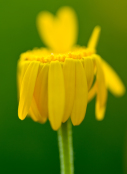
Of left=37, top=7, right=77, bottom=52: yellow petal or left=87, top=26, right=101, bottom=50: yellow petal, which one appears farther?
left=37, top=7, right=77, bottom=52: yellow petal

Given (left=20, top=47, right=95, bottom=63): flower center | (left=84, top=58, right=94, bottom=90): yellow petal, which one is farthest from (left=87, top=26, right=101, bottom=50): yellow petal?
(left=84, top=58, right=94, bottom=90): yellow petal

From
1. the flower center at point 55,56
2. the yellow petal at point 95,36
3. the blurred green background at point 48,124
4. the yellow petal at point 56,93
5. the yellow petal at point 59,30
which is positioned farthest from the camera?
the blurred green background at point 48,124

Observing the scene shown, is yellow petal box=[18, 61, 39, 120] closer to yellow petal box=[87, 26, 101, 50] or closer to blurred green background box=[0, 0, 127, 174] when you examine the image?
yellow petal box=[87, 26, 101, 50]

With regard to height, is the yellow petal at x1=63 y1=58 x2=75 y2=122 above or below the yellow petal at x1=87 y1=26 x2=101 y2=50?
below

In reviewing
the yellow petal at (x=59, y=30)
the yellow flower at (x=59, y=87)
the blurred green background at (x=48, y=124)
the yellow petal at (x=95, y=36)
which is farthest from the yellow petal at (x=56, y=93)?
the blurred green background at (x=48, y=124)

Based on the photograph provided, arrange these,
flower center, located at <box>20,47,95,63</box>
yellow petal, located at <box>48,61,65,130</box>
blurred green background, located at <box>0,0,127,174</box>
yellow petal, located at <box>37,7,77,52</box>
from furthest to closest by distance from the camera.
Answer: blurred green background, located at <box>0,0,127,174</box>
yellow petal, located at <box>37,7,77,52</box>
flower center, located at <box>20,47,95,63</box>
yellow petal, located at <box>48,61,65,130</box>

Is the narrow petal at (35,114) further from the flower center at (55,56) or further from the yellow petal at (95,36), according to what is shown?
the yellow petal at (95,36)
